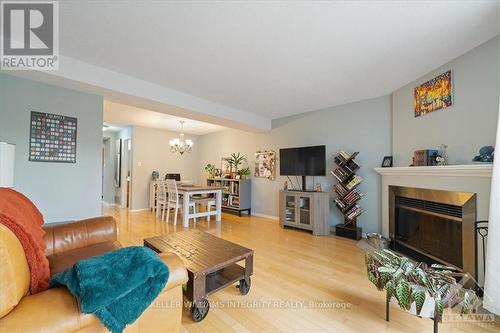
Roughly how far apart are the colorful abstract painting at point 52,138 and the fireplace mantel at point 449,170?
4.24 metres

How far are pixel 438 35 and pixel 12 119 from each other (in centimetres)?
437

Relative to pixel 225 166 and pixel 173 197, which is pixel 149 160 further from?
pixel 225 166

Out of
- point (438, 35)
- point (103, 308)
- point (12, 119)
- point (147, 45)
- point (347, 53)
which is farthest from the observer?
point (12, 119)

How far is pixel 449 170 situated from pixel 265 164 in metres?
3.41

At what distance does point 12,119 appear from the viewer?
93.7 inches

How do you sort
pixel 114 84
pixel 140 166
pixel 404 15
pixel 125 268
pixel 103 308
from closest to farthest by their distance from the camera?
pixel 103 308
pixel 125 268
pixel 404 15
pixel 114 84
pixel 140 166

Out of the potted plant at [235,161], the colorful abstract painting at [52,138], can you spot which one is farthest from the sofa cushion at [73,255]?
the potted plant at [235,161]

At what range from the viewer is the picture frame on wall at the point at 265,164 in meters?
4.96

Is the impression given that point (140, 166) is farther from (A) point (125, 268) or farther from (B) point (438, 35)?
(B) point (438, 35)

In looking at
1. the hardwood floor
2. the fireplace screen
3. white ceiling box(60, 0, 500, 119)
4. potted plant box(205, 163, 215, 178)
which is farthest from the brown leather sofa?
potted plant box(205, 163, 215, 178)

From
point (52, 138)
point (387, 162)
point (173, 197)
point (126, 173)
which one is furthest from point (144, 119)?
point (387, 162)

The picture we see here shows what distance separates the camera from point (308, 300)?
1.82 meters

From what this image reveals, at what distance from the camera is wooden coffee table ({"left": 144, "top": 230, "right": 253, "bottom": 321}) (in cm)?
152

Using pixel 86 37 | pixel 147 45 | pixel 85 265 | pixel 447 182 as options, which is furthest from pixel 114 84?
pixel 447 182
